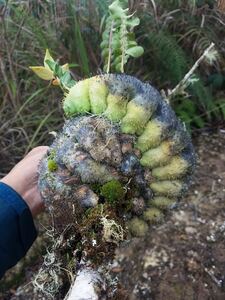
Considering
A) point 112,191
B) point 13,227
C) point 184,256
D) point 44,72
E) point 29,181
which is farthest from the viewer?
point 184,256

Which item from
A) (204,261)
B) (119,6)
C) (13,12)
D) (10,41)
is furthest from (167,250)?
(13,12)

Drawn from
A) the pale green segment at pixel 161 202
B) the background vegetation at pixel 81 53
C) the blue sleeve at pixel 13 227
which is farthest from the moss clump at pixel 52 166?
the background vegetation at pixel 81 53

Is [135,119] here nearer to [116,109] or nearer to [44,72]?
[116,109]

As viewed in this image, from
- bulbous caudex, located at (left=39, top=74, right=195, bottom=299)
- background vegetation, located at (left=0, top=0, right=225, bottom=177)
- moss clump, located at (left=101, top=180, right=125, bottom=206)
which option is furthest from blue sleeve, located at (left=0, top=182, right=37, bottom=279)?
background vegetation, located at (left=0, top=0, right=225, bottom=177)

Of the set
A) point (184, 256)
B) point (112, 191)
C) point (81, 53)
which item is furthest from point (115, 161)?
point (81, 53)

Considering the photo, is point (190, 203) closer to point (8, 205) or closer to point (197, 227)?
point (197, 227)

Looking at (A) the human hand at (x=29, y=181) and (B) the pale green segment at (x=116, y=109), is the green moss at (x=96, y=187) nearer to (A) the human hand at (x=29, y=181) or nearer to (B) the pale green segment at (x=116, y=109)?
(B) the pale green segment at (x=116, y=109)

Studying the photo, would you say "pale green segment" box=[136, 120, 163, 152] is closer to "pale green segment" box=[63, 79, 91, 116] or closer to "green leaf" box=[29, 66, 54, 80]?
"pale green segment" box=[63, 79, 91, 116]
